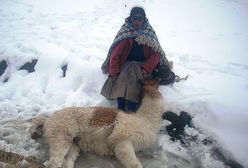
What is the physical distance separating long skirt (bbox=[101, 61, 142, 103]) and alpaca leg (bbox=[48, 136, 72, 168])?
149 cm

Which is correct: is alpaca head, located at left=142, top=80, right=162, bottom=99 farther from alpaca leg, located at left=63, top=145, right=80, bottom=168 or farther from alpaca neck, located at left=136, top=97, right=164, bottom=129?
alpaca leg, located at left=63, top=145, right=80, bottom=168

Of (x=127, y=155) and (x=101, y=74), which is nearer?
(x=127, y=155)

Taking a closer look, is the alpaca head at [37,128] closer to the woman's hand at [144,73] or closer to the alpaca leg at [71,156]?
the alpaca leg at [71,156]

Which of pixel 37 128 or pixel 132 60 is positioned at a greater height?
pixel 132 60

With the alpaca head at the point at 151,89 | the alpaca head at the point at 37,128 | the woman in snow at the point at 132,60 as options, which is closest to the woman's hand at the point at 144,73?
the woman in snow at the point at 132,60

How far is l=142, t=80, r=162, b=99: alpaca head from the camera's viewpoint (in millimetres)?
5418

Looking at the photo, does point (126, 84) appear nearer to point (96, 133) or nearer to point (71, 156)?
point (96, 133)

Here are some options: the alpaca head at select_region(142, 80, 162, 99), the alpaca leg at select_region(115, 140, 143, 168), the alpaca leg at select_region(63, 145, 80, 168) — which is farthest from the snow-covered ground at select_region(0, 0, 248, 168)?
the alpaca head at select_region(142, 80, 162, 99)

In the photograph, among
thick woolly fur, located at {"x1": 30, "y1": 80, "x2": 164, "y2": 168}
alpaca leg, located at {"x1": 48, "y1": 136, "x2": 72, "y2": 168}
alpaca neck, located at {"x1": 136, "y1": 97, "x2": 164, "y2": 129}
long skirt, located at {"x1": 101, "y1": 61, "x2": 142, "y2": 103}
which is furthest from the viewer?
long skirt, located at {"x1": 101, "y1": 61, "x2": 142, "y2": 103}

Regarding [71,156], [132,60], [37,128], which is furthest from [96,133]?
[132,60]

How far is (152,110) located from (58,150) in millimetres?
1723

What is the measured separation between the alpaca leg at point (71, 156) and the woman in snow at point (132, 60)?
136 cm

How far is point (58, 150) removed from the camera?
454 cm

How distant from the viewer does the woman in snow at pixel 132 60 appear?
5.84 meters
